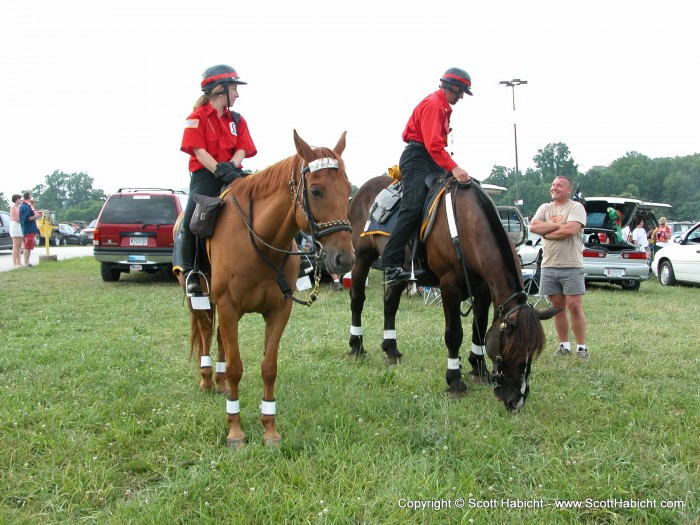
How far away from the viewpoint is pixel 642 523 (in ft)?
9.09

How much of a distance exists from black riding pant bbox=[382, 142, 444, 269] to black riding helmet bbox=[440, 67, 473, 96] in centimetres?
72

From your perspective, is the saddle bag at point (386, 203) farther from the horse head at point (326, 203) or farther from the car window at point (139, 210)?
the car window at point (139, 210)

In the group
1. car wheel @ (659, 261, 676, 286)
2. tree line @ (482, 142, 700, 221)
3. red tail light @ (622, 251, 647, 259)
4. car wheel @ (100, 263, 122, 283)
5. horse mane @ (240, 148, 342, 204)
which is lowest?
car wheel @ (659, 261, 676, 286)

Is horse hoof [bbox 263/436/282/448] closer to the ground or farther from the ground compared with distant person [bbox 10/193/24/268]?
closer to the ground

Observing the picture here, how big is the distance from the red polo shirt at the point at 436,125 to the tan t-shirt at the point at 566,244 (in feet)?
6.55

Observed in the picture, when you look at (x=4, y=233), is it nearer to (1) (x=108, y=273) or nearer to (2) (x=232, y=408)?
(1) (x=108, y=273)

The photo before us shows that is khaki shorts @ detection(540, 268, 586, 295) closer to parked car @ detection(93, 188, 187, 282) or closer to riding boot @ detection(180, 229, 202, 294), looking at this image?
riding boot @ detection(180, 229, 202, 294)

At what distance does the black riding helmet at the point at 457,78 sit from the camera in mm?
5223

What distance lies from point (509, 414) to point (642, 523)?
1.51m

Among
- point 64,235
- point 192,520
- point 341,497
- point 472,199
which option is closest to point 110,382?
point 192,520

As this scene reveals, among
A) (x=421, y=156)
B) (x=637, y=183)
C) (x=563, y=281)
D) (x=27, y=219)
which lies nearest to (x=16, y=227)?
(x=27, y=219)

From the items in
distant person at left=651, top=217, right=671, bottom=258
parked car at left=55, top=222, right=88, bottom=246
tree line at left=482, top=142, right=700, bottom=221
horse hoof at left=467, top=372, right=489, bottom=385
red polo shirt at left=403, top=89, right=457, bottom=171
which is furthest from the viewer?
tree line at left=482, top=142, right=700, bottom=221

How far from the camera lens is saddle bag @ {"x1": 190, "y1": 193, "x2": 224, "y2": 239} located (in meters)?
3.96

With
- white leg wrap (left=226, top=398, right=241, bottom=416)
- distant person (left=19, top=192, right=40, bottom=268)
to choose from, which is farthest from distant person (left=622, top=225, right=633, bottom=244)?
distant person (left=19, top=192, right=40, bottom=268)
